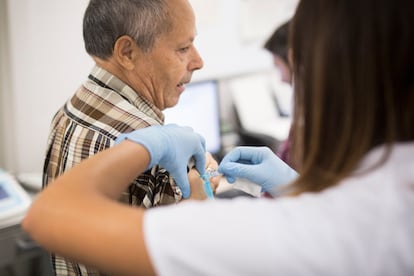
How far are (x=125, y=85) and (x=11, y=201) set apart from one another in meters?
0.80

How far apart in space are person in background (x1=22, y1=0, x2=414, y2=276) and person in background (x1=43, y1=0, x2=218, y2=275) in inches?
13.1

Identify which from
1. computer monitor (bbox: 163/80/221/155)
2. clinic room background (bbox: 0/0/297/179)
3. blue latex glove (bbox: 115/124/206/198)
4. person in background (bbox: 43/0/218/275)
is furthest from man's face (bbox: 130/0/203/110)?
computer monitor (bbox: 163/80/221/155)

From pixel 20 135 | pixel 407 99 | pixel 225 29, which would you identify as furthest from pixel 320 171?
A: pixel 225 29

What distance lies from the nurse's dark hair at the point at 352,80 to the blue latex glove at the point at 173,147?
30cm

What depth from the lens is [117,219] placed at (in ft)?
1.79

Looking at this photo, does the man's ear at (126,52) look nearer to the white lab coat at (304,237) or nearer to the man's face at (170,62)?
the man's face at (170,62)

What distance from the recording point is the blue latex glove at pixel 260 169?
42.8 inches

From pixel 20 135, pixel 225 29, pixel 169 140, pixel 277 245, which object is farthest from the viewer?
pixel 225 29

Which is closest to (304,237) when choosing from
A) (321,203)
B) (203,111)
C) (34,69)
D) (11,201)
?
(321,203)

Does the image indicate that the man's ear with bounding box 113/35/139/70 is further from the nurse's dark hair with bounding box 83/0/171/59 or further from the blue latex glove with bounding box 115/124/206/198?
the blue latex glove with bounding box 115/124/206/198

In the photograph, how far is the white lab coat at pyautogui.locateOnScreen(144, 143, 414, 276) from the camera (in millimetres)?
519

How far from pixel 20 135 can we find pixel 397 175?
1.62 m

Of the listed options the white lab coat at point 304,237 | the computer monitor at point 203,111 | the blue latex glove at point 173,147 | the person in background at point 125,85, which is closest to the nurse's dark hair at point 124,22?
the person in background at point 125,85

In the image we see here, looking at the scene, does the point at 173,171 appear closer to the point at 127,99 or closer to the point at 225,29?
the point at 127,99
